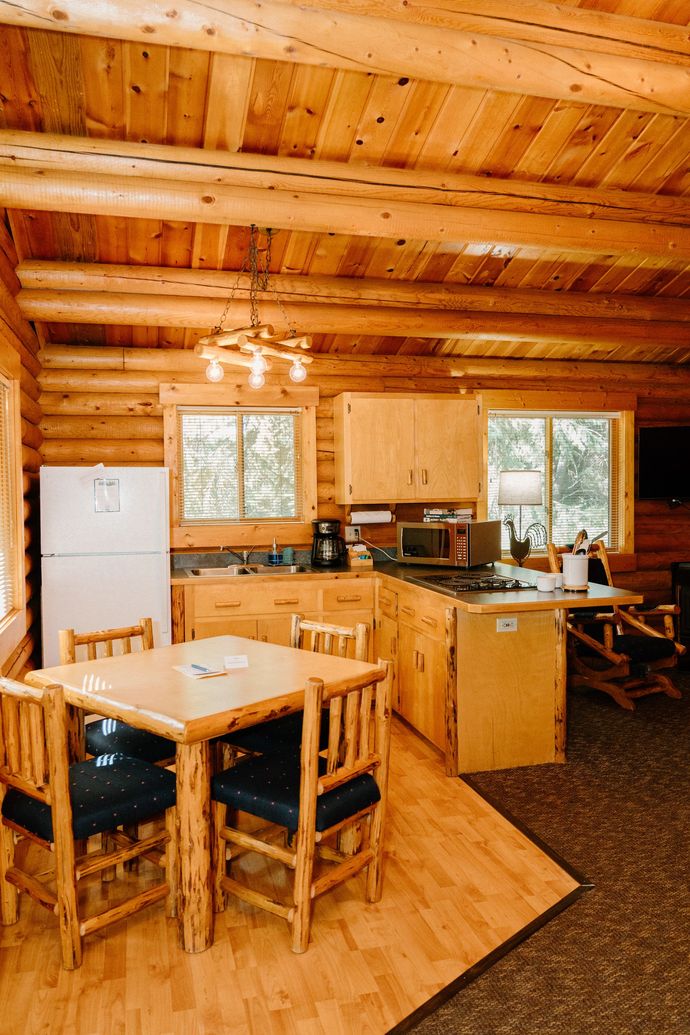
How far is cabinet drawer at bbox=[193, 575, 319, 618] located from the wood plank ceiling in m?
1.80

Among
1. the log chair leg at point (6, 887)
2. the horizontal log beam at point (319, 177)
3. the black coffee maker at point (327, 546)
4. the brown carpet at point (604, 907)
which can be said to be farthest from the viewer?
the black coffee maker at point (327, 546)

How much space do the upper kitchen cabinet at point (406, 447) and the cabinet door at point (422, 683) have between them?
4.30 ft

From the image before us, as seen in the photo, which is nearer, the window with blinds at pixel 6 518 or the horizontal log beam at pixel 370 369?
the window with blinds at pixel 6 518

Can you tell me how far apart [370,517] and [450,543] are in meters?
0.98

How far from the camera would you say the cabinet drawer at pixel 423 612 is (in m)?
3.96

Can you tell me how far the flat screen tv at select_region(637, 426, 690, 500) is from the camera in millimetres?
6383

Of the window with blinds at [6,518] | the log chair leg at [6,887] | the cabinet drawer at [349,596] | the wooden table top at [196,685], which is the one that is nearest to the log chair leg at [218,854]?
the wooden table top at [196,685]

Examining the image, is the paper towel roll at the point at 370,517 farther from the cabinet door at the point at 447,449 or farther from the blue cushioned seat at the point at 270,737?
the blue cushioned seat at the point at 270,737

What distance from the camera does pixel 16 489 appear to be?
418 cm

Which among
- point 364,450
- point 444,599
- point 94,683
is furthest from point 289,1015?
point 364,450

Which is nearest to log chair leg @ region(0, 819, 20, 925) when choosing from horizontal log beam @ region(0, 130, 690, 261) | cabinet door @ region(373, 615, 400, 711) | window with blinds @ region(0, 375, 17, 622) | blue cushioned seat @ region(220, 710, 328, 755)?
blue cushioned seat @ region(220, 710, 328, 755)

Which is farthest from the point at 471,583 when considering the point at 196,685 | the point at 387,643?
the point at 196,685

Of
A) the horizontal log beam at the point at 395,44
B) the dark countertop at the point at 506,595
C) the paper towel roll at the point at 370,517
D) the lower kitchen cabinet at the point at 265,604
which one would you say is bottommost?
the lower kitchen cabinet at the point at 265,604

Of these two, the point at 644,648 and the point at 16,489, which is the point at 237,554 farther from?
the point at 644,648
